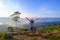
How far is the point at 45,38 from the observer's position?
1230 centimetres

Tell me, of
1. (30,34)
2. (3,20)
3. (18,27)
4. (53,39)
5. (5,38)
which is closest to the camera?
(53,39)

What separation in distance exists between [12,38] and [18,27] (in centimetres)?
498

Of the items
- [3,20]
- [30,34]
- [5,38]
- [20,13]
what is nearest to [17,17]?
[20,13]

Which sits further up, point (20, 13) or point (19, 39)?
point (20, 13)

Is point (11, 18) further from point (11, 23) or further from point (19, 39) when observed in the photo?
point (19, 39)

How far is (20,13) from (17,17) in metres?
0.46

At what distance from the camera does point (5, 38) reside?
12.1 meters

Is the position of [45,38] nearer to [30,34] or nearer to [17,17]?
[30,34]

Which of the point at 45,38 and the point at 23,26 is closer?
A: the point at 45,38

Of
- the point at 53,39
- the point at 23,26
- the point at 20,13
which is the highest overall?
the point at 20,13

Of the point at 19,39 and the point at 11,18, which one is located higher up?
the point at 11,18

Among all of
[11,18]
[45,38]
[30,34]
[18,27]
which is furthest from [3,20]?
[45,38]

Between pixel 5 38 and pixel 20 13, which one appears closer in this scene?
pixel 5 38

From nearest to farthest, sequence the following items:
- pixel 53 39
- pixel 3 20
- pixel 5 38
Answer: pixel 53 39 → pixel 5 38 → pixel 3 20
